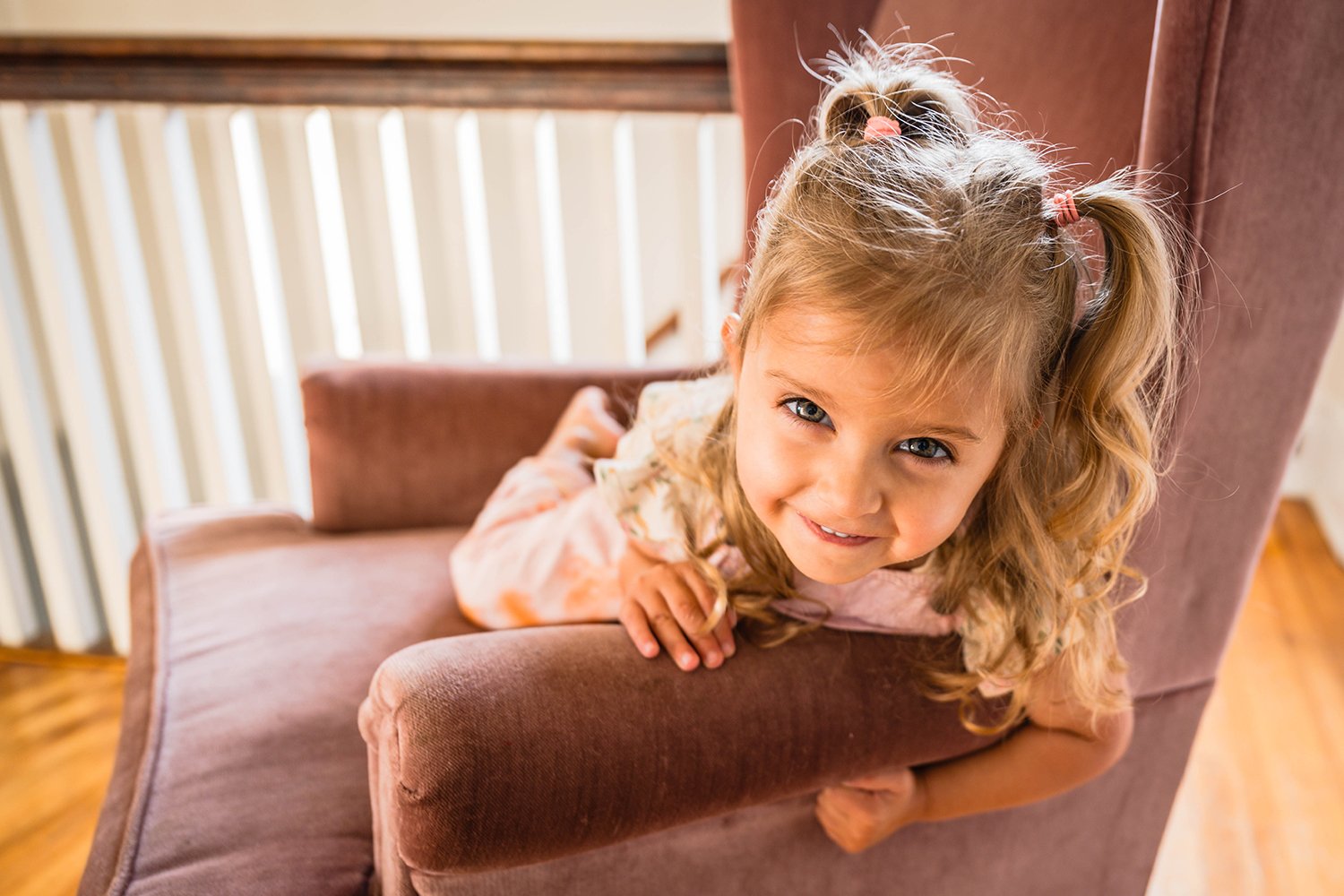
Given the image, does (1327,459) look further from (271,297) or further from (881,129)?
(271,297)

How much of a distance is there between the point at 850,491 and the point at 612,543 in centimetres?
42

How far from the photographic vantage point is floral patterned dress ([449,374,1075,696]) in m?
0.73

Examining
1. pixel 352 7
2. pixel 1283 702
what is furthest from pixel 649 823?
pixel 352 7

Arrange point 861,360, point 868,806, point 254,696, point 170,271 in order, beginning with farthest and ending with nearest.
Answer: point 170,271 < point 254,696 < point 868,806 < point 861,360

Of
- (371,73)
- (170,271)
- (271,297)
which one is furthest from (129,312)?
(371,73)

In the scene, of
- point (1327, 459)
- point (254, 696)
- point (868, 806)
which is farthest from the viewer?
point (1327, 459)

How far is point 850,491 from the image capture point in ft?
1.90

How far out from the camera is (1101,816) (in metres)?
0.84

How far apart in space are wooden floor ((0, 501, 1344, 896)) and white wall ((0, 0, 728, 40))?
1.17 metres

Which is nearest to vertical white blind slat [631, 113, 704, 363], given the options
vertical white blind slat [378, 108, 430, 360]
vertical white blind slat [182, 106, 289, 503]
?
vertical white blind slat [378, 108, 430, 360]

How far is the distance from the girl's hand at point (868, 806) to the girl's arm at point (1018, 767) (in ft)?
0.06

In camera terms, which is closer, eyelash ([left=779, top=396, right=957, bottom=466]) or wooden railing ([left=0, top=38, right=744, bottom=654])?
eyelash ([left=779, top=396, right=957, bottom=466])

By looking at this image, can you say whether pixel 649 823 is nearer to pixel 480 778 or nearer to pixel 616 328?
pixel 480 778

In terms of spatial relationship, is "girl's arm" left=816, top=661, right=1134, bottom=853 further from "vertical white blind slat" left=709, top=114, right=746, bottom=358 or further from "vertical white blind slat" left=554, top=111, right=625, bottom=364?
"vertical white blind slat" left=554, top=111, right=625, bottom=364
